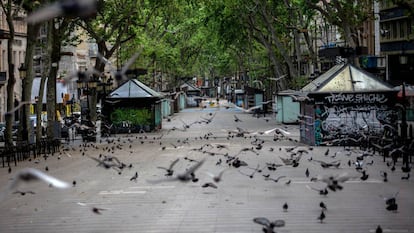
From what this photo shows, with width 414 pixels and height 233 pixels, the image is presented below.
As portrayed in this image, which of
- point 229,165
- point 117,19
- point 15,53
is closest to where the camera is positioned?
point 229,165

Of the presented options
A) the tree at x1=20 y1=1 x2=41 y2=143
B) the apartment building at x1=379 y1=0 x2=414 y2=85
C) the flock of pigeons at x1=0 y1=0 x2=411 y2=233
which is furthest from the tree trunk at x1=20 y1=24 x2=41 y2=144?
the apartment building at x1=379 y1=0 x2=414 y2=85

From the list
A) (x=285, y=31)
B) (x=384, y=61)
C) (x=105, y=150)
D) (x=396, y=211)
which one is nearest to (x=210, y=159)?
(x=105, y=150)

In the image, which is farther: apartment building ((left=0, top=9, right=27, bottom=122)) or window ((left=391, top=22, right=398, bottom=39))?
apartment building ((left=0, top=9, right=27, bottom=122))

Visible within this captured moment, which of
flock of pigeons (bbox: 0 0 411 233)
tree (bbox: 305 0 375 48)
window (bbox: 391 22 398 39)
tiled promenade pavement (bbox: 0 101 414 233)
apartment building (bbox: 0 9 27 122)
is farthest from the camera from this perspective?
apartment building (bbox: 0 9 27 122)

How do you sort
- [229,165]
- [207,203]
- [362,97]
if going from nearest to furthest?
1. [207,203]
2. [229,165]
3. [362,97]

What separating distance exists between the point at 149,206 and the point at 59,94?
38.2 meters

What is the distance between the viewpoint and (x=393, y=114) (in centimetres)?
3017

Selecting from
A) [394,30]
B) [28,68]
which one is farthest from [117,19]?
[394,30]

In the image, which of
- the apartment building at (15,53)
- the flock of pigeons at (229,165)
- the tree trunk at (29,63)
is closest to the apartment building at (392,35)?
the flock of pigeons at (229,165)

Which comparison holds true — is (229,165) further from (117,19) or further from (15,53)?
(15,53)

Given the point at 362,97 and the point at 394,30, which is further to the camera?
the point at 394,30

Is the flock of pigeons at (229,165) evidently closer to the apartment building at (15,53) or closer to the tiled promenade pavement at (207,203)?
the tiled promenade pavement at (207,203)

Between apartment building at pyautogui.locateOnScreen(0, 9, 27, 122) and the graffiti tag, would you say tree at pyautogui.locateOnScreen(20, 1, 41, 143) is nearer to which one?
the graffiti tag

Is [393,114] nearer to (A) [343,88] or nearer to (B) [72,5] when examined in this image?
(A) [343,88]
